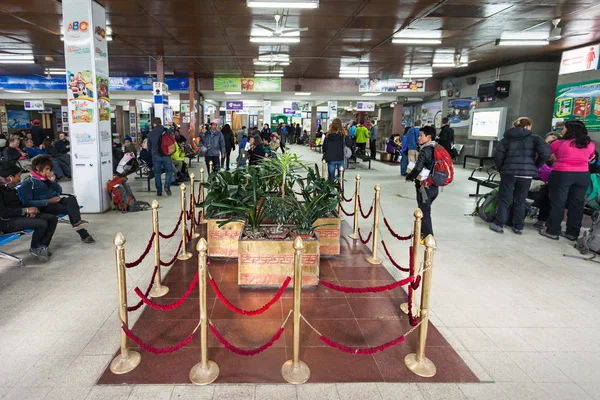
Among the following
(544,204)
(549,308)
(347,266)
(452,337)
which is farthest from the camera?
(544,204)

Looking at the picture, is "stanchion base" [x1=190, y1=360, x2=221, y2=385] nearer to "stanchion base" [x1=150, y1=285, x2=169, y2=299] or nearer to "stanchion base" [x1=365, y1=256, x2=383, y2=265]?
"stanchion base" [x1=150, y1=285, x2=169, y2=299]

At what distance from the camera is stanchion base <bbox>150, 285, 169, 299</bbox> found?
392 centimetres

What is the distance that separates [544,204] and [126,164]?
28.4 ft

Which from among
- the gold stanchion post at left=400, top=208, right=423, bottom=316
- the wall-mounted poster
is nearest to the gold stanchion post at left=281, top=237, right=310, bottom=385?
the gold stanchion post at left=400, top=208, right=423, bottom=316

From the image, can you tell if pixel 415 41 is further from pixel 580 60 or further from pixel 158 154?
pixel 158 154

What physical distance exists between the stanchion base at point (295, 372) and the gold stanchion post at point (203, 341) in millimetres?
464

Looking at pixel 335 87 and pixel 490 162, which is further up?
pixel 335 87

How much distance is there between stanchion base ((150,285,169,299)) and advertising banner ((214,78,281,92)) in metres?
15.2

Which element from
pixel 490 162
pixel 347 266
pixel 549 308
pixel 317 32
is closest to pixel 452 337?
pixel 549 308

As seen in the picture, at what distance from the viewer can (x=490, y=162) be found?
14.4m

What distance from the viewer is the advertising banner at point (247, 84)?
18.0 m

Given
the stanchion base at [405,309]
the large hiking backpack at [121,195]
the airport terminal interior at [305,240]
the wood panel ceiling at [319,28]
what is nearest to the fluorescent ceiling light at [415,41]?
the airport terminal interior at [305,240]

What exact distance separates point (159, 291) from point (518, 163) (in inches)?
208

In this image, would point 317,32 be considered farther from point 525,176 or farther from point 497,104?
point 497,104
